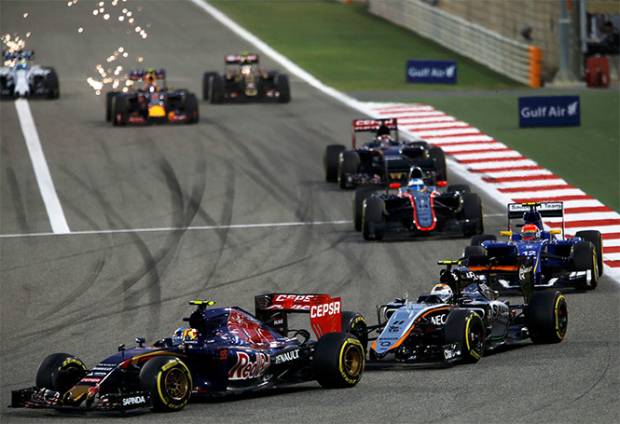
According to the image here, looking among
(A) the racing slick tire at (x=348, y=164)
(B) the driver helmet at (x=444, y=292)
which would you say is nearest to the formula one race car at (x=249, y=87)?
(A) the racing slick tire at (x=348, y=164)

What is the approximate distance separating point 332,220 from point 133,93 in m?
14.1

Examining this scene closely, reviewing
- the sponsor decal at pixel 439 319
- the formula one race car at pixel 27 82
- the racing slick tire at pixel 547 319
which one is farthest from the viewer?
the formula one race car at pixel 27 82

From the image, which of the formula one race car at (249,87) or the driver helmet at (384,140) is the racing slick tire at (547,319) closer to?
the driver helmet at (384,140)

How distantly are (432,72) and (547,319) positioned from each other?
3280 cm

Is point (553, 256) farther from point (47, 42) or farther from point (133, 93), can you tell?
point (47, 42)

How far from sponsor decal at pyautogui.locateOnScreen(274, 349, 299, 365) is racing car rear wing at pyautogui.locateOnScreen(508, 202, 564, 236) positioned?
8.54 m

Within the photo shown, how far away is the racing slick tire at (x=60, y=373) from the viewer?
58.4 ft

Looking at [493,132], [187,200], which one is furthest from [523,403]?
[493,132]

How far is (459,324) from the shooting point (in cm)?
1975

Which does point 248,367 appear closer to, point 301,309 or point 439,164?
point 301,309

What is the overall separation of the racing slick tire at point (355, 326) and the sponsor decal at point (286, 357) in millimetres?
1429

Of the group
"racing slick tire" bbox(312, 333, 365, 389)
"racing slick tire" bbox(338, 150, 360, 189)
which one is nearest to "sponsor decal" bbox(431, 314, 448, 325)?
"racing slick tire" bbox(312, 333, 365, 389)

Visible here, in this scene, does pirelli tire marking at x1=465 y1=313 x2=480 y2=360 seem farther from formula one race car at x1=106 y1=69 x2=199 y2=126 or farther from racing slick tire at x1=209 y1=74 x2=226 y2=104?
racing slick tire at x1=209 y1=74 x2=226 y2=104

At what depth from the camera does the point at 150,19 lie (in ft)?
225
